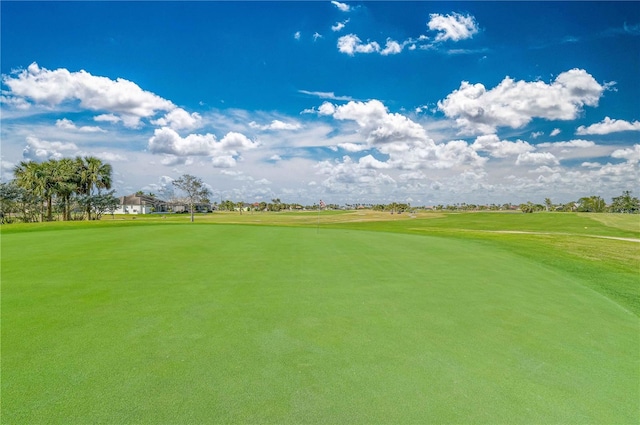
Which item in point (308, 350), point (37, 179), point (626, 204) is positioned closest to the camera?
point (308, 350)

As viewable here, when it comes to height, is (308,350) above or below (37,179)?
below

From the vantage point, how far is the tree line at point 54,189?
44638 mm

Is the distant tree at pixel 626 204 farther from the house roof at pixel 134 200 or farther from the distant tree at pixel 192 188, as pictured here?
the house roof at pixel 134 200

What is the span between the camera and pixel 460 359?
4094 millimetres

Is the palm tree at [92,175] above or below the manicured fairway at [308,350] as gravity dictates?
above

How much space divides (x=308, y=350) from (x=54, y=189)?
181 feet

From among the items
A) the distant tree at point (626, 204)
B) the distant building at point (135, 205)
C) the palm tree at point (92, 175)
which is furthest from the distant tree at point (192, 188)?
the distant tree at point (626, 204)

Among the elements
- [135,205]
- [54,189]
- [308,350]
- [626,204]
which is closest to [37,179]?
[54,189]

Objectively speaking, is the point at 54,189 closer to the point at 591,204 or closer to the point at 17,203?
the point at 17,203

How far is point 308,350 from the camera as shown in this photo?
14.0 ft

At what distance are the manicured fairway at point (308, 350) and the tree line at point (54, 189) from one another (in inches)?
1866

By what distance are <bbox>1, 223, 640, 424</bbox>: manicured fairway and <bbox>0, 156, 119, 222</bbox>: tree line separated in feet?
155

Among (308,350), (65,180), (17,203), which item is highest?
(65,180)

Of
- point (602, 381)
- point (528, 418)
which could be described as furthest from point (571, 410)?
point (602, 381)
